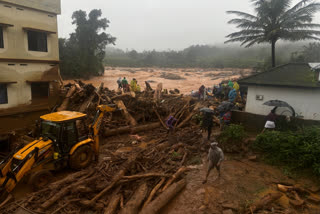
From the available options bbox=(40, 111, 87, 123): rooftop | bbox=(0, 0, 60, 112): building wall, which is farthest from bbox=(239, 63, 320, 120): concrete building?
bbox=(0, 0, 60, 112): building wall

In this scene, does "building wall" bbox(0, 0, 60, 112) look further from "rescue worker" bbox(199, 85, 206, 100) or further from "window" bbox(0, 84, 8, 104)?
"rescue worker" bbox(199, 85, 206, 100)

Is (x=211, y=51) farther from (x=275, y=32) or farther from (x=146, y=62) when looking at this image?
(x=275, y=32)

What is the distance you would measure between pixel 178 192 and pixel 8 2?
13.2 meters

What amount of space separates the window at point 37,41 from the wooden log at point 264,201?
14.0m

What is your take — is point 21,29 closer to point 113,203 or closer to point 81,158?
point 81,158

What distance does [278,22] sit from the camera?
20203mm

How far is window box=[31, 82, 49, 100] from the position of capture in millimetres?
14055

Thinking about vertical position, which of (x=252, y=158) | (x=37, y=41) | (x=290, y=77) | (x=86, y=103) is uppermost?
(x=37, y=41)

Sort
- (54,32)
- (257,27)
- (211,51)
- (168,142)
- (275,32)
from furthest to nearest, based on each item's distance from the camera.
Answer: (211,51) < (257,27) < (275,32) < (54,32) < (168,142)

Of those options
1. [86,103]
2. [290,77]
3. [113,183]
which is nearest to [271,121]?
[290,77]

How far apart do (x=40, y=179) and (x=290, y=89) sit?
11897 mm

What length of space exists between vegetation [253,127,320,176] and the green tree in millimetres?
33542

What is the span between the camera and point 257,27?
68.9 feet

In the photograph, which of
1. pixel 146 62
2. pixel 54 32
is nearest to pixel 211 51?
pixel 146 62
